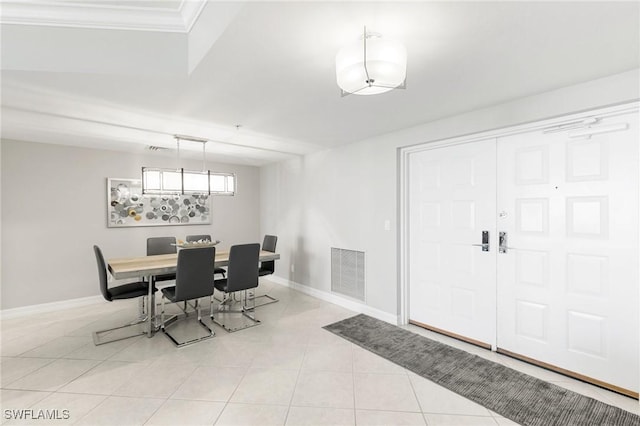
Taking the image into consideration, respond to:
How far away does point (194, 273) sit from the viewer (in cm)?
308

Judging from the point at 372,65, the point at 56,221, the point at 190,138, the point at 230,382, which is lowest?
the point at 230,382

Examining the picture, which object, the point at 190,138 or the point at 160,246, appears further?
the point at 160,246

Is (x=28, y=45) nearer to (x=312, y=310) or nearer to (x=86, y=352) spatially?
(x=86, y=352)

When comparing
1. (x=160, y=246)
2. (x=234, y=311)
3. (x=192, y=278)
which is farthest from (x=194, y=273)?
(x=160, y=246)

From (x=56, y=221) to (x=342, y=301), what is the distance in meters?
4.05

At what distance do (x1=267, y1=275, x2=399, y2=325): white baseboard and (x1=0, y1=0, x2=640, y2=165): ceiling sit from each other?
2.28m

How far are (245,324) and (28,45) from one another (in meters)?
3.01

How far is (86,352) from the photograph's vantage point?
2.77 m

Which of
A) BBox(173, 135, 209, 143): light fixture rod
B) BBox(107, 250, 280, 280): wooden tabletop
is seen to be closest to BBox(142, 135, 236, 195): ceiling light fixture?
BBox(173, 135, 209, 143): light fixture rod

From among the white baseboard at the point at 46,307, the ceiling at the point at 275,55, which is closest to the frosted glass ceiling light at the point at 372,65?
the ceiling at the point at 275,55

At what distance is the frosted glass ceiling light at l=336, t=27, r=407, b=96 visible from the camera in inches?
54.7

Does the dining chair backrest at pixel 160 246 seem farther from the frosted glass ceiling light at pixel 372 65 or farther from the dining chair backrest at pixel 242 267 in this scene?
the frosted glass ceiling light at pixel 372 65

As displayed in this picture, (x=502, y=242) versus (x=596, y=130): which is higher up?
Answer: (x=596, y=130)

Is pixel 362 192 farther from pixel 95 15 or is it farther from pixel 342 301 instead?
pixel 95 15
